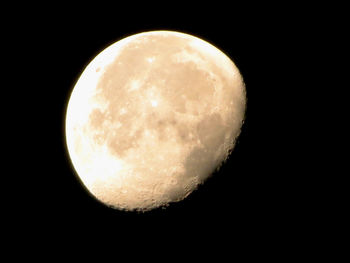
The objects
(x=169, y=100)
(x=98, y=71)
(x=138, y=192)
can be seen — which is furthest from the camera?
(x=98, y=71)

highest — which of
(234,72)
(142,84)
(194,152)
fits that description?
(234,72)

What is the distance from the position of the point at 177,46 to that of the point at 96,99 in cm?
106

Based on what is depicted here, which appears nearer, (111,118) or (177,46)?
(111,118)

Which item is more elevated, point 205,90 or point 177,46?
point 177,46

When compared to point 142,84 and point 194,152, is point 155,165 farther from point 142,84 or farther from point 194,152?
point 142,84

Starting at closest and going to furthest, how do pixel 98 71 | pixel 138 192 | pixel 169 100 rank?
pixel 169 100
pixel 138 192
pixel 98 71

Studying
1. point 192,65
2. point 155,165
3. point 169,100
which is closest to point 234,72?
point 192,65

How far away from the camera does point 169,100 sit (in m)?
3.37

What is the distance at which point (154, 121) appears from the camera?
133 inches

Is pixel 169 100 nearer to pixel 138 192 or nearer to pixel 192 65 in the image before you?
pixel 192 65

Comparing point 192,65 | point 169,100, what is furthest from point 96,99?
point 192,65

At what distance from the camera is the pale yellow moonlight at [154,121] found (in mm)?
3400

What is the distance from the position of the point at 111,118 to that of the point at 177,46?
109 cm

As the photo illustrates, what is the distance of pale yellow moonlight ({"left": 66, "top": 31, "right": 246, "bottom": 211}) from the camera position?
3400 millimetres
